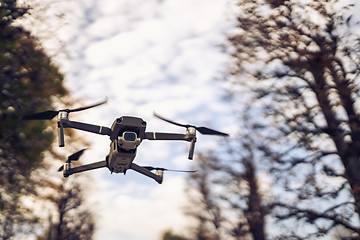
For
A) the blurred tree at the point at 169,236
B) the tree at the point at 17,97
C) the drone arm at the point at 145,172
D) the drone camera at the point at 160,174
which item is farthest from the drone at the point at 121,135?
the blurred tree at the point at 169,236

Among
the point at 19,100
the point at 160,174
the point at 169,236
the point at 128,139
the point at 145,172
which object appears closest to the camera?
the point at 128,139

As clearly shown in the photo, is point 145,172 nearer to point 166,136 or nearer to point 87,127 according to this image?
point 166,136

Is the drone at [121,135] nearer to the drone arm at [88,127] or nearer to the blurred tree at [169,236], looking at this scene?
the drone arm at [88,127]

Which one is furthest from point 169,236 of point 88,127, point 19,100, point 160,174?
point 88,127

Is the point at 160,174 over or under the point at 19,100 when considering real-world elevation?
under

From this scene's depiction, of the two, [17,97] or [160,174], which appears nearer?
[160,174]

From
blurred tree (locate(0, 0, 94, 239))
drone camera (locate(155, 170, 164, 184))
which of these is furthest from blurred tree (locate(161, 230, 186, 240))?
drone camera (locate(155, 170, 164, 184))

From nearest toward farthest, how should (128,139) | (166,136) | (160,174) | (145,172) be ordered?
(128,139)
(166,136)
(145,172)
(160,174)

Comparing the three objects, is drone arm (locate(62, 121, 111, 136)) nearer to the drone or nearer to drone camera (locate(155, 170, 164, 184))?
the drone

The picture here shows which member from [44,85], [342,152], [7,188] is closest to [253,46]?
[342,152]
